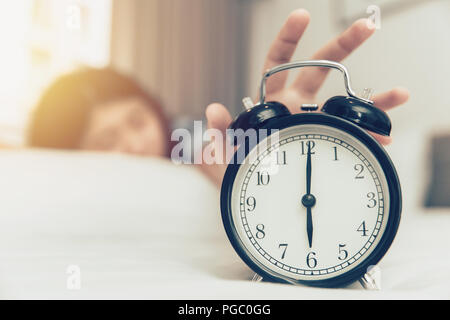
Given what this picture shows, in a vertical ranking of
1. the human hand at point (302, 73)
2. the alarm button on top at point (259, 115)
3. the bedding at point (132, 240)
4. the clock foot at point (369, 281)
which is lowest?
the clock foot at point (369, 281)

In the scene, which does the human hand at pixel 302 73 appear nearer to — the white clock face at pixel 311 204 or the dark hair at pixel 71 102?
the white clock face at pixel 311 204

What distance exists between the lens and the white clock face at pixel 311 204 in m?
0.57

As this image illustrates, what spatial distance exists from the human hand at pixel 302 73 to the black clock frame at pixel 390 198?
124 millimetres

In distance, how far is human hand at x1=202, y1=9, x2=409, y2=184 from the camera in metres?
0.76

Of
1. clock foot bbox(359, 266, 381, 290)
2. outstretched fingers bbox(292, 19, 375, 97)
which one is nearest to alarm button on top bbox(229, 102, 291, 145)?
clock foot bbox(359, 266, 381, 290)

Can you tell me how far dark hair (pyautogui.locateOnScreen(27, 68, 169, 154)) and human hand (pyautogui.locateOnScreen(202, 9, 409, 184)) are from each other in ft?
3.73

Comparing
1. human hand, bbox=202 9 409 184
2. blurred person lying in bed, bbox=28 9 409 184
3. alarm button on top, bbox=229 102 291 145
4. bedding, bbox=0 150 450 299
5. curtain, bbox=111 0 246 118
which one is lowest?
bedding, bbox=0 150 450 299

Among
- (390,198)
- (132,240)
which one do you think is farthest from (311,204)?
(132,240)

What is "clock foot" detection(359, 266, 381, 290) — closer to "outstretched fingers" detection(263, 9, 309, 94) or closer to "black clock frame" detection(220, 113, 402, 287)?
"black clock frame" detection(220, 113, 402, 287)

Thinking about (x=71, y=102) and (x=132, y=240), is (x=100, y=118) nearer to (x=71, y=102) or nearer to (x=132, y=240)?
(x=71, y=102)

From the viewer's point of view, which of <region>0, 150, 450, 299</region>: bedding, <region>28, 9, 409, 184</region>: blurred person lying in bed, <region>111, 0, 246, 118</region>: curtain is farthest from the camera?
<region>111, 0, 246, 118</region>: curtain

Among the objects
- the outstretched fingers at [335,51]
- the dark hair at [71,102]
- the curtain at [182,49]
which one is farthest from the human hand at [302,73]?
the curtain at [182,49]

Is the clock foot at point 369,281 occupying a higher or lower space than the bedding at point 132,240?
lower
